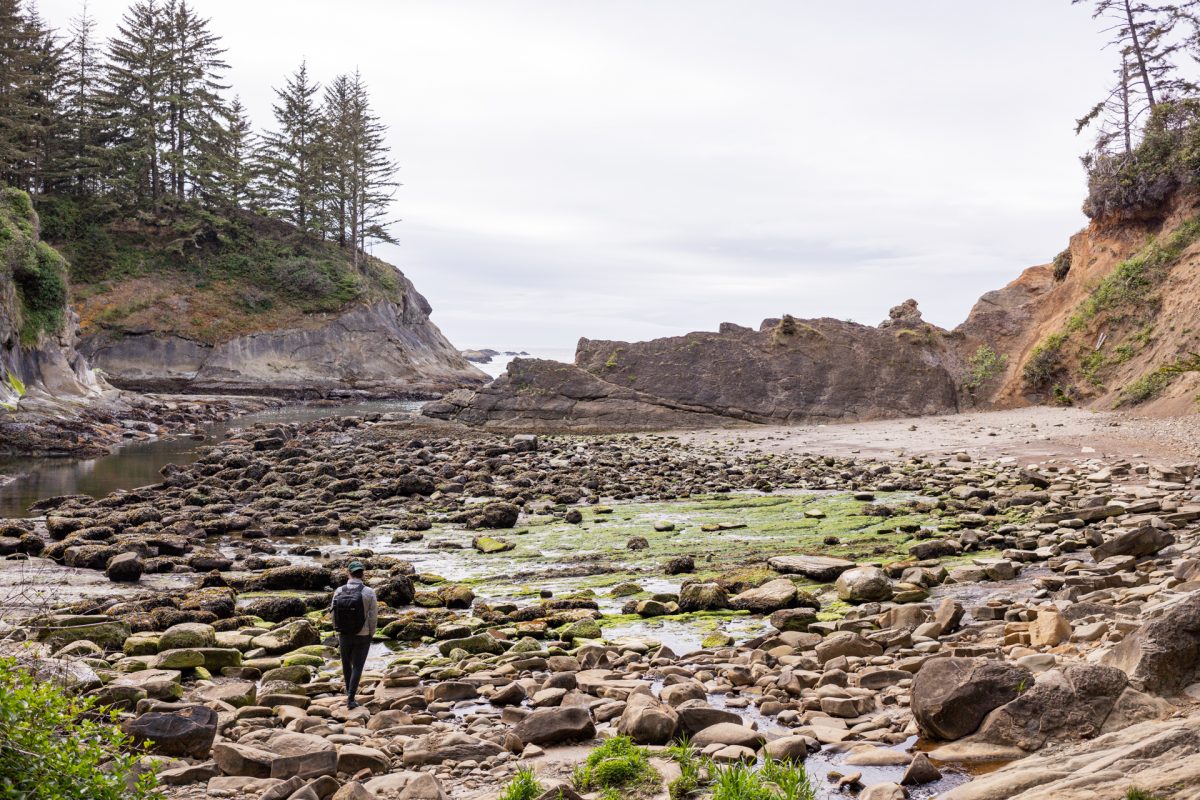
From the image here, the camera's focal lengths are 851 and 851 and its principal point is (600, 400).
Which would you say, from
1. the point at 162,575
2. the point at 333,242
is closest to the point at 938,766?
the point at 162,575

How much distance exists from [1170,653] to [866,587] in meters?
5.00

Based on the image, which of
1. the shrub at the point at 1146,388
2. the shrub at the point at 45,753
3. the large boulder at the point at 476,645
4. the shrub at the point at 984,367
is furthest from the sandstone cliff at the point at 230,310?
the shrub at the point at 45,753

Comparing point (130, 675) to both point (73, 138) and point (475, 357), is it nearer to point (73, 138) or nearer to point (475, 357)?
point (73, 138)

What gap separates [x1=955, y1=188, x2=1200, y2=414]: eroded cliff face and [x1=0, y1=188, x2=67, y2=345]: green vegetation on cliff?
45.8 meters

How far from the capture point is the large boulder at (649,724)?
265 inches

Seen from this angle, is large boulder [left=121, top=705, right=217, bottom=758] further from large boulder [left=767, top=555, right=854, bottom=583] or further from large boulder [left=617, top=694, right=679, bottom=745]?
large boulder [left=767, top=555, right=854, bottom=583]

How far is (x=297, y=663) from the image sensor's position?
31.5 feet

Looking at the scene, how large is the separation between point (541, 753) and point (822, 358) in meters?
41.0

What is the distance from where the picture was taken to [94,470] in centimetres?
2798

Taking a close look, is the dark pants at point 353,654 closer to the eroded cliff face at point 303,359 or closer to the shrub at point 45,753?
the shrub at point 45,753

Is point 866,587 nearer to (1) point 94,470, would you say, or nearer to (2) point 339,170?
(1) point 94,470

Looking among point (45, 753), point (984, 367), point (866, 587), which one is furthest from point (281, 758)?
point (984, 367)

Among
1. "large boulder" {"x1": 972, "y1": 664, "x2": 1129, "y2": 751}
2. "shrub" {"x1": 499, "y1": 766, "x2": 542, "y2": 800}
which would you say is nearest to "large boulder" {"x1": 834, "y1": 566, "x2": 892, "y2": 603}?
"large boulder" {"x1": 972, "y1": 664, "x2": 1129, "y2": 751}

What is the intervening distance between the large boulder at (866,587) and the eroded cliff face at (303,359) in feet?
184
